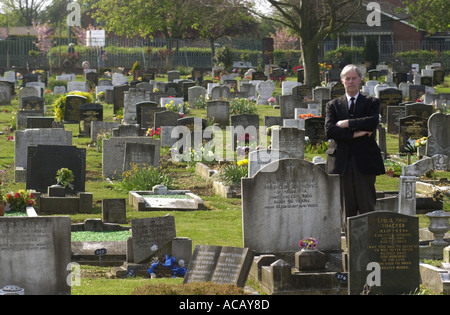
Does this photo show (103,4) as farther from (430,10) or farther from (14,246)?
(14,246)

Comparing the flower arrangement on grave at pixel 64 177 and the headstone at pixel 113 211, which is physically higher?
the flower arrangement on grave at pixel 64 177

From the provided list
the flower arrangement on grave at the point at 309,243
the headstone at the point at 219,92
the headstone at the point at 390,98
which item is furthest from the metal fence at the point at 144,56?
the flower arrangement on grave at the point at 309,243

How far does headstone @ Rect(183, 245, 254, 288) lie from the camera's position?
9.38 m

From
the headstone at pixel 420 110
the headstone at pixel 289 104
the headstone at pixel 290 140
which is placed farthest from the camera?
the headstone at pixel 289 104

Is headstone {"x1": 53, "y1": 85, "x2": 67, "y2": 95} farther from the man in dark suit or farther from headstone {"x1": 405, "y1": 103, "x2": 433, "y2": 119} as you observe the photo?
the man in dark suit

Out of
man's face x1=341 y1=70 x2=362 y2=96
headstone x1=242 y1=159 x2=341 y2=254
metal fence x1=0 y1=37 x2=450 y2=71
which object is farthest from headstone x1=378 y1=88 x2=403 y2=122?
metal fence x1=0 y1=37 x2=450 y2=71

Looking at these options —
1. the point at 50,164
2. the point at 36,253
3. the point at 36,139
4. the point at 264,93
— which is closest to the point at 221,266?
the point at 36,253

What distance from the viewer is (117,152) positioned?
65.6 ft

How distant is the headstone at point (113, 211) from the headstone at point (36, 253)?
5.12 meters

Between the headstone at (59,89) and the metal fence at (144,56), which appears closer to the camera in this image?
the headstone at (59,89)

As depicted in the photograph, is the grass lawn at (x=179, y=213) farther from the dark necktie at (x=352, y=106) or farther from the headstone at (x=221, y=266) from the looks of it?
the dark necktie at (x=352, y=106)

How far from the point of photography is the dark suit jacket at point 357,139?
10711mm

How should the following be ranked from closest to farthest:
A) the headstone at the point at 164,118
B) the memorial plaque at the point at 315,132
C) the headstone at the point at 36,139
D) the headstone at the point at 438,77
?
the headstone at the point at 36,139 → the memorial plaque at the point at 315,132 → the headstone at the point at 164,118 → the headstone at the point at 438,77

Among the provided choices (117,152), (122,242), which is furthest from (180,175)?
(122,242)
